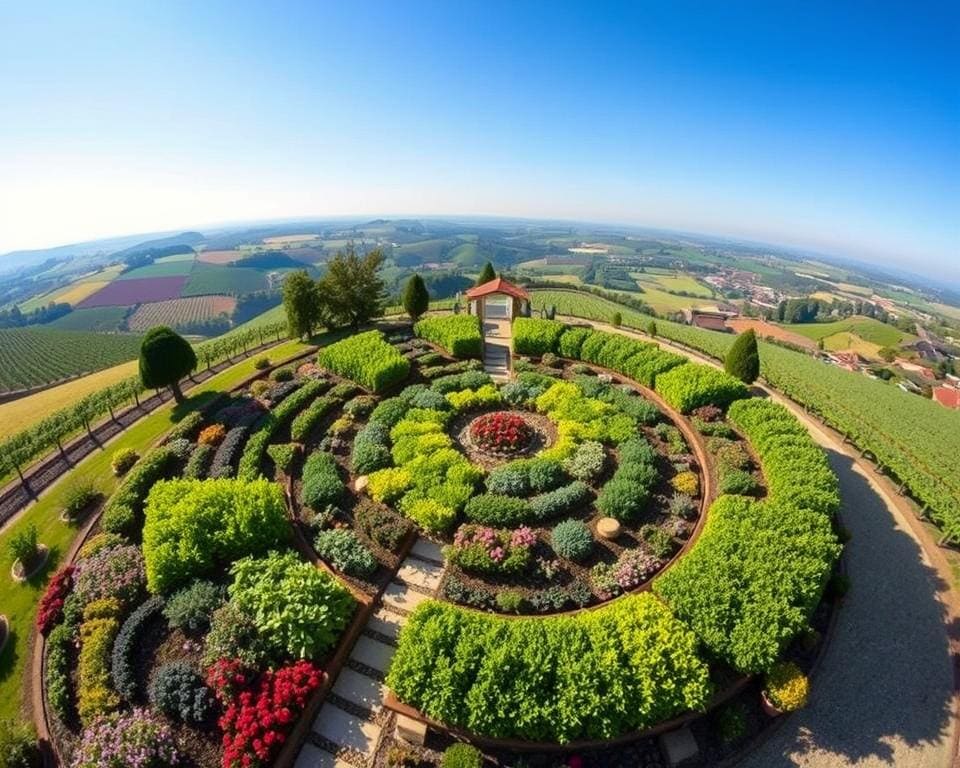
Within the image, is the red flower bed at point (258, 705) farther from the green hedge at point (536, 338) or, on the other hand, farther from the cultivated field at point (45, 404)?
the cultivated field at point (45, 404)

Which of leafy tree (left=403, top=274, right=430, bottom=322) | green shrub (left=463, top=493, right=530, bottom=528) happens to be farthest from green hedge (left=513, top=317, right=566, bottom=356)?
green shrub (left=463, top=493, right=530, bottom=528)

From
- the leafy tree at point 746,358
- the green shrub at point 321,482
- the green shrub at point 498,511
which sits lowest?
the green shrub at point 498,511

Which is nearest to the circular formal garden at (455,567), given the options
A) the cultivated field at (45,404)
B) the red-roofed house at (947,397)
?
the cultivated field at (45,404)

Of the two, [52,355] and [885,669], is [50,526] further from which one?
[52,355]

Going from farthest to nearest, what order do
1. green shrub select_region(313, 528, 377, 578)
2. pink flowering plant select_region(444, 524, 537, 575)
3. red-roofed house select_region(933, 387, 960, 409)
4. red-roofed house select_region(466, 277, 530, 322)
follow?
red-roofed house select_region(933, 387, 960, 409) → red-roofed house select_region(466, 277, 530, 322) → green shrub select_region(313, 528, 377, 578) → pink flowering plant select_region(444, 524, 537, 575)

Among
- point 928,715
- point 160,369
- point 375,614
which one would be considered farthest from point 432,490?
point 160,369

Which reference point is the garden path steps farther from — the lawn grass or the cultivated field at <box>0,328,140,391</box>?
the lawn grass
